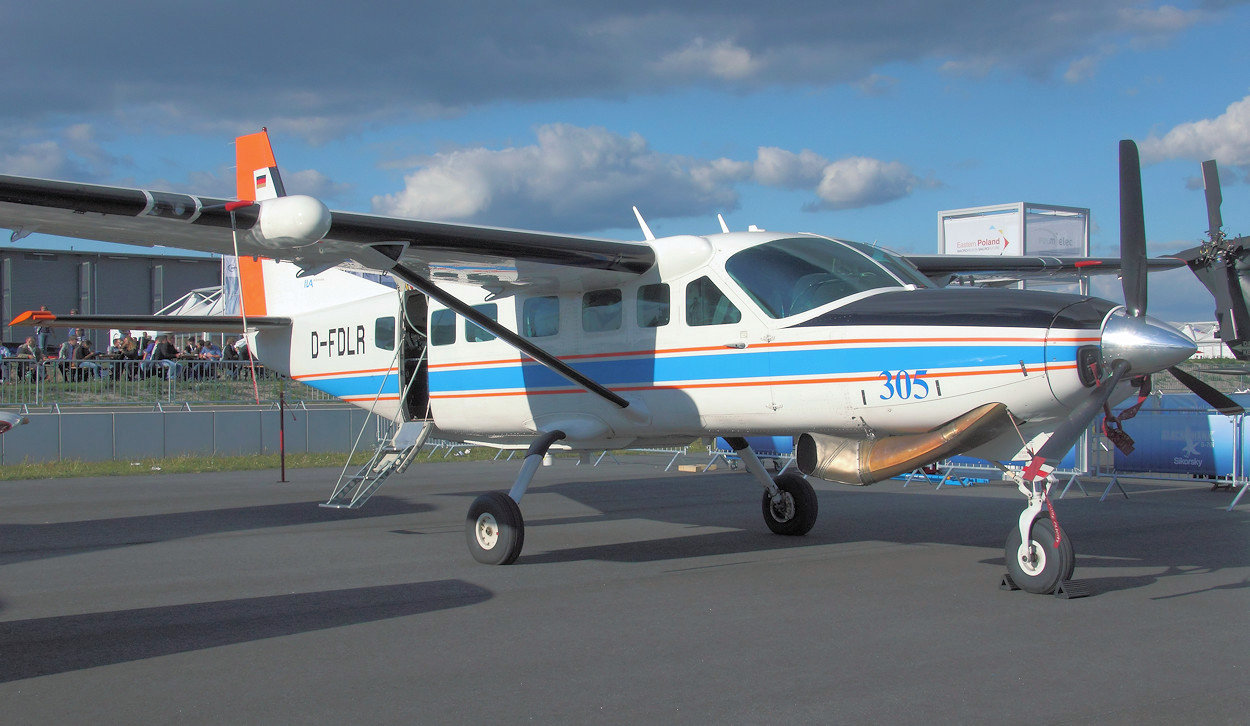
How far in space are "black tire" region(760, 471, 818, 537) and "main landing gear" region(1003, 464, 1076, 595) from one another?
329 centimetres

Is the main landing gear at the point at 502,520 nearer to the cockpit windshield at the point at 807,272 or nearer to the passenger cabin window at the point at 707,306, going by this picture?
the passenger cabin window at the point at 707,306

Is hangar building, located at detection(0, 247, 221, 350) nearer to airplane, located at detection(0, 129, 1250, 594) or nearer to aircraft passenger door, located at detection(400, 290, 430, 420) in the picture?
aircraft passenger door, located at detection(400, 290, 430, 420)

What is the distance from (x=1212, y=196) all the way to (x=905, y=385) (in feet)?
36.8

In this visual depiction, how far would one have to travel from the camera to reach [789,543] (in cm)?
→ 1005

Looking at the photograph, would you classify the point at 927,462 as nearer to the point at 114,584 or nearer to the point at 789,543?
the point at 789,543

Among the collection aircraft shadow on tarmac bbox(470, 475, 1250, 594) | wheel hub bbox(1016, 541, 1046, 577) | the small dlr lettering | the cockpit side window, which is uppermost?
the cockpit side window

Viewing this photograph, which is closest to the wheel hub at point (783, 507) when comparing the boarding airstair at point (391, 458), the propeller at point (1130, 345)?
the propeller at point (1130, 345)

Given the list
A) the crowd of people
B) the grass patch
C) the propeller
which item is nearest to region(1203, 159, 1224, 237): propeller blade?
the propeller

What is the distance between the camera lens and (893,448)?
7.62 m

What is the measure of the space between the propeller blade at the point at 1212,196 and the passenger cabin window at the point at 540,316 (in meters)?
11.4

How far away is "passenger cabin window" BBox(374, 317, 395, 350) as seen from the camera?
11.7 metres

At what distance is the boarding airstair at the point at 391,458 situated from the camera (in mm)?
11062

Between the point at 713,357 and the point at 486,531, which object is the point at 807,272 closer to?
the point at 713,357

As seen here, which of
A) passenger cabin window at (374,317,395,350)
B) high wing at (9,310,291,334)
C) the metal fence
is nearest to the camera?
passenger cabin window at (374,317,395,350)
